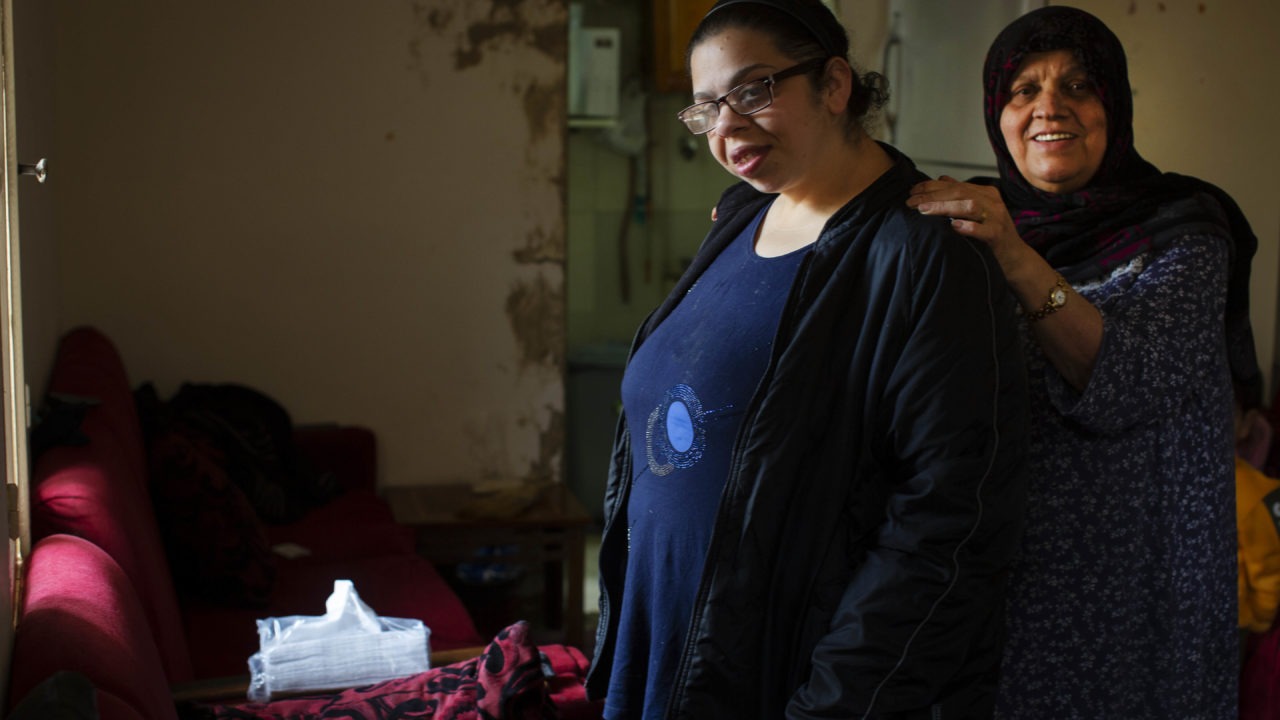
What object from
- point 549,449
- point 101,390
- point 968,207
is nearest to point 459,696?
point 968,207

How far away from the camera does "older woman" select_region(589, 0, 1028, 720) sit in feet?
3.89

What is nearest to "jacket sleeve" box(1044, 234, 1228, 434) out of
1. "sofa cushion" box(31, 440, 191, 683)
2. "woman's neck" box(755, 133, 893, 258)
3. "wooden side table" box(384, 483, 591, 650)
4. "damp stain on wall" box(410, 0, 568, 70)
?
"woman's neck" box(755, 133, 893, 258)

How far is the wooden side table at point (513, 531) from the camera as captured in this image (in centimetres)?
347

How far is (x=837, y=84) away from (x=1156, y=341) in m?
0.51

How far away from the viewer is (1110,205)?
1.61 metres

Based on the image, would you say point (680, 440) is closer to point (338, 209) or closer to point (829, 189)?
point (829, 189)

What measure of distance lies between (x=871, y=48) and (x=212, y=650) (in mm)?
2253

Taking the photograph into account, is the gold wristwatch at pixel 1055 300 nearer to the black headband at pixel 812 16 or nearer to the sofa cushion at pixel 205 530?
the black headband at pixel 812 16

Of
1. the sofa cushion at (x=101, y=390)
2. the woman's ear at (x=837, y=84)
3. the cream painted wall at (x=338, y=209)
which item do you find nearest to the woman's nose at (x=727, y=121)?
the woman's ear at (x=837, y=84)

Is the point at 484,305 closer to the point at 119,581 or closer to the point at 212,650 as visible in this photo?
the point at 212,650

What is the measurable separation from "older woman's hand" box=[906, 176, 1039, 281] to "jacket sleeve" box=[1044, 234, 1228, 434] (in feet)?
0.69

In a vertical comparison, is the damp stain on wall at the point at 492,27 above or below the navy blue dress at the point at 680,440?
above

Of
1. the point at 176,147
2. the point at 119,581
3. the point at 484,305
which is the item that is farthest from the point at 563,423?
the point at 119,581

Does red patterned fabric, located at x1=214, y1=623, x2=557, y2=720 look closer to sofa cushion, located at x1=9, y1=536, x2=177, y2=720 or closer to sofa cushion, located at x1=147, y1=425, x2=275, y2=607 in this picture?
sofa cushion, located at x1=9, y1=536, x2=177, y2=720
